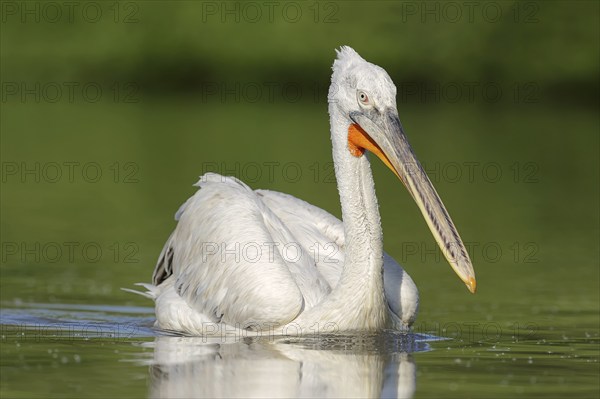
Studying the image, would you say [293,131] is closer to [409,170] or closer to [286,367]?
[409,170]

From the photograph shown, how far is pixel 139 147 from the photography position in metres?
22.1

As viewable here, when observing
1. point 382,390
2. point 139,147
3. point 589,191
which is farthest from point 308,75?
point 382,390

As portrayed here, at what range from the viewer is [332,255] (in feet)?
28.7

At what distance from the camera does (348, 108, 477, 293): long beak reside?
7.32 metres

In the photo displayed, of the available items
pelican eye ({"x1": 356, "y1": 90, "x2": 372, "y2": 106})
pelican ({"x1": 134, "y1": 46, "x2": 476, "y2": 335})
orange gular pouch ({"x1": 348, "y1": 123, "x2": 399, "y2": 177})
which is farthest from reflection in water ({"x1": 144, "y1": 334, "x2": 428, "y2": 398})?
pelican eye ({"x1": 356, "y1": 90, "x2": 372, "y2": 106})

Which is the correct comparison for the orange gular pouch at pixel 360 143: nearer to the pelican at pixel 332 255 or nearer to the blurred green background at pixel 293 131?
the pelican at pixel 332 255

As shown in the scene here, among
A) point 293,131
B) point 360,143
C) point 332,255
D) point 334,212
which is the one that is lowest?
point 332,255

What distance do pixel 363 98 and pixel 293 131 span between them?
57.2 ft

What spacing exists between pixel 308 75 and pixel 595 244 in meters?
30.7

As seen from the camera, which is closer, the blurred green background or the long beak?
the long beak

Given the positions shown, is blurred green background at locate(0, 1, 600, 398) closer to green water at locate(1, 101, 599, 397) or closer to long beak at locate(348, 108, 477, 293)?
green water at locate(1, 101, 599, 397)

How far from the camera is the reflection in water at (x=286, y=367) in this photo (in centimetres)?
640

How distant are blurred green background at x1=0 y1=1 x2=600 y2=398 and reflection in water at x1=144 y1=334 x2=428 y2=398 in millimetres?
1146

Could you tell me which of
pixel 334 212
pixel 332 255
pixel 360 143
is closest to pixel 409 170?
pixel 360 143
